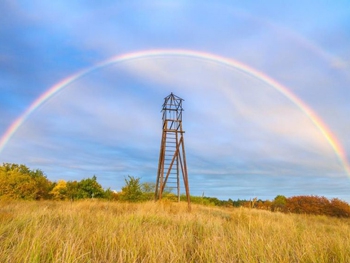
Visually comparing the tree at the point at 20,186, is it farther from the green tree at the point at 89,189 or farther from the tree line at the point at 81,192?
the green tree at the point at 89,189

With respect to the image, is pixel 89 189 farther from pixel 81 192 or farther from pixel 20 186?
pixel 20 186

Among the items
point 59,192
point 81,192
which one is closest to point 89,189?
point 81,192

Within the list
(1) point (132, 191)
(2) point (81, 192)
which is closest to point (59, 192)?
(2) point (81, 192)

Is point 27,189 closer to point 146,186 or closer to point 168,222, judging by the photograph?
point 146,186

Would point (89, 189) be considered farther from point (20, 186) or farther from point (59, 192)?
point (20, 186)

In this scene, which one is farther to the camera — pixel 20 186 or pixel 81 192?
pixel 81 192

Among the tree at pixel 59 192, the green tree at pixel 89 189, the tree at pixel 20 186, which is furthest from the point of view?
the tree at pixel 59 192

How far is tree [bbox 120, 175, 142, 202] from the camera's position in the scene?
20.5 metres

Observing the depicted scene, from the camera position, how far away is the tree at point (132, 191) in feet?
67.2

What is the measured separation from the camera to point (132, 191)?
20.6m

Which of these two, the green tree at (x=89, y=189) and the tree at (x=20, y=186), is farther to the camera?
the green tree at (x=89, y=189)

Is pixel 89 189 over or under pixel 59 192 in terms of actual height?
over

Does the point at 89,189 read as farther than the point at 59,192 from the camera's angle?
No

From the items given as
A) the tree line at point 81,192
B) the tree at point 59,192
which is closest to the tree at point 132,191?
the tree line at point 81,192
